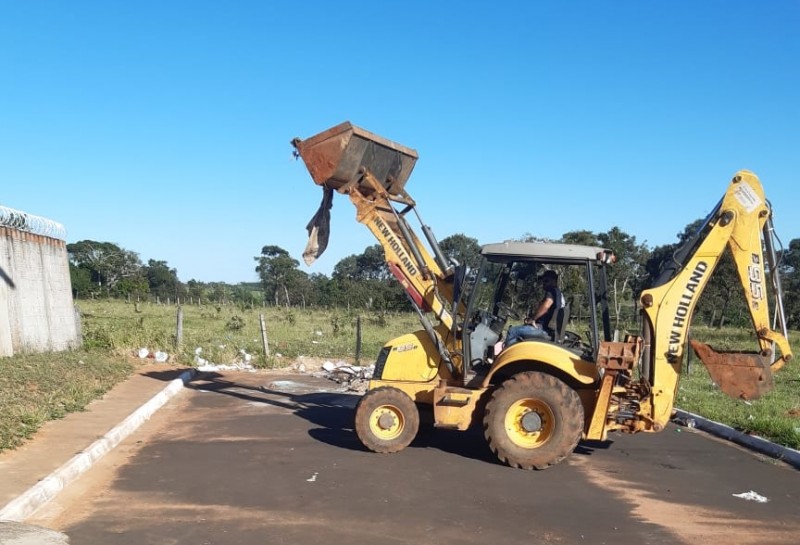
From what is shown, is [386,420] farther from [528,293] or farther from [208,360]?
[208,360]

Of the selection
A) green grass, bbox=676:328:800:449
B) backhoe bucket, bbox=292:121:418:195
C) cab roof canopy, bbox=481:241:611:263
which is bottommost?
green grass, bbox=676:328:800:449

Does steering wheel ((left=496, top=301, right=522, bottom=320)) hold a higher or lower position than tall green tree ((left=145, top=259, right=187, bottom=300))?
lower

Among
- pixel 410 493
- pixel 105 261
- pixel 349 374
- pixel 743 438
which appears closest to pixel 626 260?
pixel 349 374

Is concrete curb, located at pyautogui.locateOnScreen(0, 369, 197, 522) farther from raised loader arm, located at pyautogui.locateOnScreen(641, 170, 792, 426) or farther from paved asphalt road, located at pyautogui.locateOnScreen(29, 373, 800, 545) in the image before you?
raised loader arm, located at pyautogui.locateOnScreen(641, 170, 792, 426)

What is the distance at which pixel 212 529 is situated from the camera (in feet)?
19.2

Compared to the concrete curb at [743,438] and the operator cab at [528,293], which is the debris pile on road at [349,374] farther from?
the concrete curb at [743,438]

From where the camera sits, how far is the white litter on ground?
6.94 meters

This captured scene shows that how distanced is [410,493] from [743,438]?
17.2ft

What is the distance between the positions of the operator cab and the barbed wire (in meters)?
10.6

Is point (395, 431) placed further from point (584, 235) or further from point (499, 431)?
point (584, 235)

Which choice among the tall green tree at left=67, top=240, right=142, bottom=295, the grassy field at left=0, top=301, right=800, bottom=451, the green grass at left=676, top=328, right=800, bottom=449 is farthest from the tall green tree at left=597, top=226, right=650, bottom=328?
the tall green tree at left=67, top=240, right=142, bottom=295

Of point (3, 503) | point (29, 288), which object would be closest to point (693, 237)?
point (3, 503)

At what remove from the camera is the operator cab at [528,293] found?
317 inches

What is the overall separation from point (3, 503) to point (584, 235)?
2287 cm
